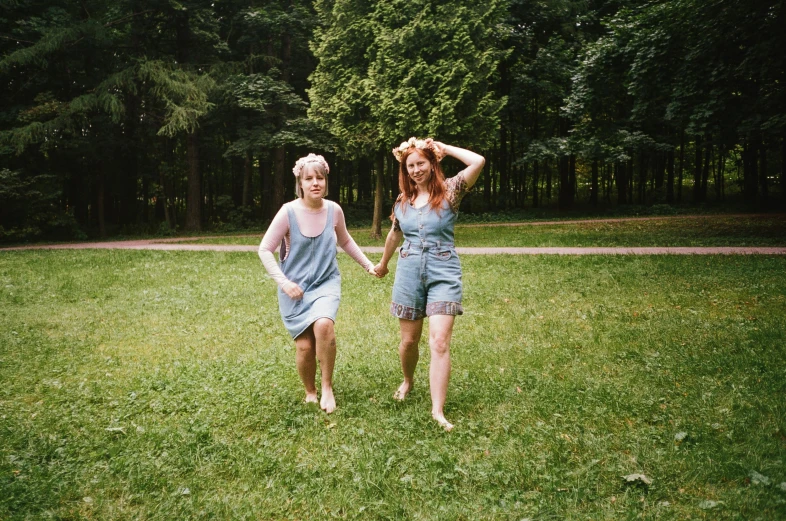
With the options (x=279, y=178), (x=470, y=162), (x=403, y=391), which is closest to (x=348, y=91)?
(x=279, y=178)

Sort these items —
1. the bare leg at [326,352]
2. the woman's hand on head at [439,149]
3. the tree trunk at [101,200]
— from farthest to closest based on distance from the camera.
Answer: the tree trunk at [101,200] < the bare leg at [326,352] < the woman's hand on head at [439,149]

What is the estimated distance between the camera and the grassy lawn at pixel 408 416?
3.46 metres

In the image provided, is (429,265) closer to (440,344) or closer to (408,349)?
(440,344)

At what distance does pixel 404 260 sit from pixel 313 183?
40.2 inches

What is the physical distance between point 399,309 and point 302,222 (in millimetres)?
1142

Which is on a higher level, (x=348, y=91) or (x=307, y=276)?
(x=348, y=91)

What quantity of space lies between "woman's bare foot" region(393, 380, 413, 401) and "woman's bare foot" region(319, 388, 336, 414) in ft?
1.95

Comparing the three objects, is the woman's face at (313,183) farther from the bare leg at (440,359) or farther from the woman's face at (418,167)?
the bare leg at (440,359)

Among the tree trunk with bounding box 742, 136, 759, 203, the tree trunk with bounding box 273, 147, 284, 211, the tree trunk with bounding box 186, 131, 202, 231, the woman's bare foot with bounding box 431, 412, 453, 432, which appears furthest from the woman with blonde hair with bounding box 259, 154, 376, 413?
the tree trunk with bounding box 742, 136, 759, 203

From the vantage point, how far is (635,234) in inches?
766

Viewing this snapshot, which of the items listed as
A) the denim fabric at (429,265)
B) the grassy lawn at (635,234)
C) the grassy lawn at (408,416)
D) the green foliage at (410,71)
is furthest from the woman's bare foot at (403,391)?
the grassy lawn at (635,234)

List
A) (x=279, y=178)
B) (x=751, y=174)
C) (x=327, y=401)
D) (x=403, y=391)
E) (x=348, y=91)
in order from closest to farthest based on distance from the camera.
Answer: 1. (x=327, y=401)
2. (x=403, y=391)
3. (x=348, y=91)
4. (x=279, y=178)
5. (x=751, y=174)

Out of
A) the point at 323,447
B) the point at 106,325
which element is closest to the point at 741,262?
the point at 323,447

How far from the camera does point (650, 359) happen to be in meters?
6.03
